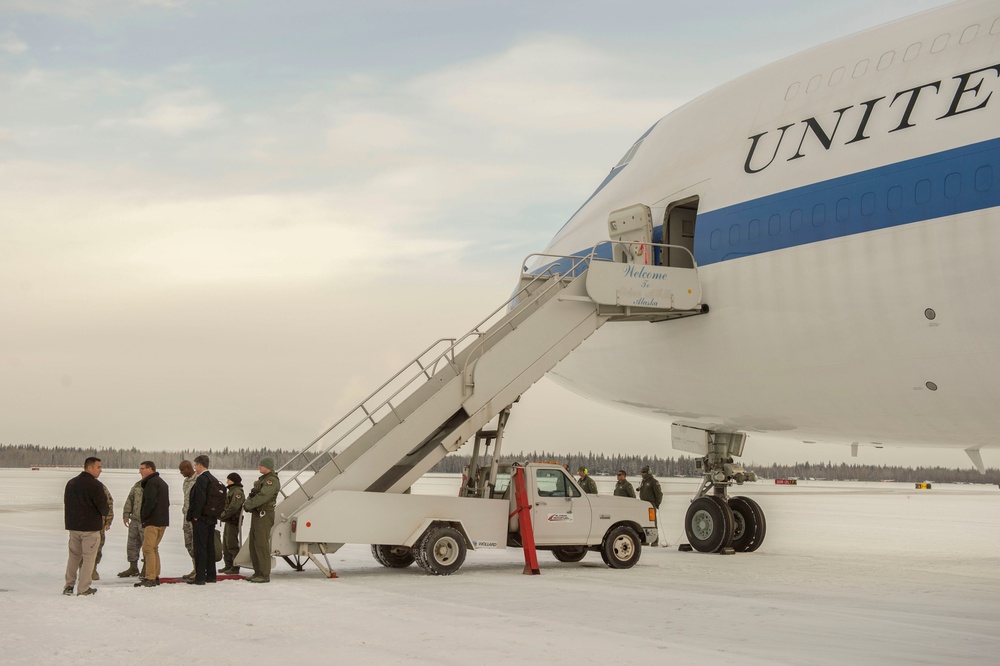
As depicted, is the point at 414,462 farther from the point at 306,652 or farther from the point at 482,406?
the point at 306,652

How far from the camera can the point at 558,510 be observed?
14180 mm

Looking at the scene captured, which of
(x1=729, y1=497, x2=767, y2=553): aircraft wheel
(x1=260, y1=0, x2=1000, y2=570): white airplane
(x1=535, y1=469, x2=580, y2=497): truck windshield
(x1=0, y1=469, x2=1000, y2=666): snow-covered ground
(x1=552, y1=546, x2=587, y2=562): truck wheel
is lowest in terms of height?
(x1=0, y1=469, x2=1000, y2=666): snow-covered ground

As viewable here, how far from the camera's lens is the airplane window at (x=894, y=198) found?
38.1ft

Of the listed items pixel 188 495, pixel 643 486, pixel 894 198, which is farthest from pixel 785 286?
pixel 188 495

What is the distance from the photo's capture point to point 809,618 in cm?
948

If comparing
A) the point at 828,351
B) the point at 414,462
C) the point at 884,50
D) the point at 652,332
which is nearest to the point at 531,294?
the point at 652,332

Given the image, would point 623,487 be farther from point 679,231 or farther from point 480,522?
point 480,522

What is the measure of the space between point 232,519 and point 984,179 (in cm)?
988

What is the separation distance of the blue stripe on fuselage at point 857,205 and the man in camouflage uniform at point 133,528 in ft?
28.0

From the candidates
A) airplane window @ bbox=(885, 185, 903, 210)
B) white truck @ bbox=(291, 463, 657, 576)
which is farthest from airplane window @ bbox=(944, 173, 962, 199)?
white truck @ bbox=(291, 463, 657, 576)

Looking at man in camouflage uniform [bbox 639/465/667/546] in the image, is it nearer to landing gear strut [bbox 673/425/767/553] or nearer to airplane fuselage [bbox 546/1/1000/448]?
landing gear strut [bbox 673/425/767/553]

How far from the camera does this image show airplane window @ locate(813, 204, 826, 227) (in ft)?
41.2

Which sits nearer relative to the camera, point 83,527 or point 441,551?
point 83,527

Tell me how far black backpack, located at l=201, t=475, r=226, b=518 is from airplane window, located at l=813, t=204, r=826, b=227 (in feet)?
27.0
